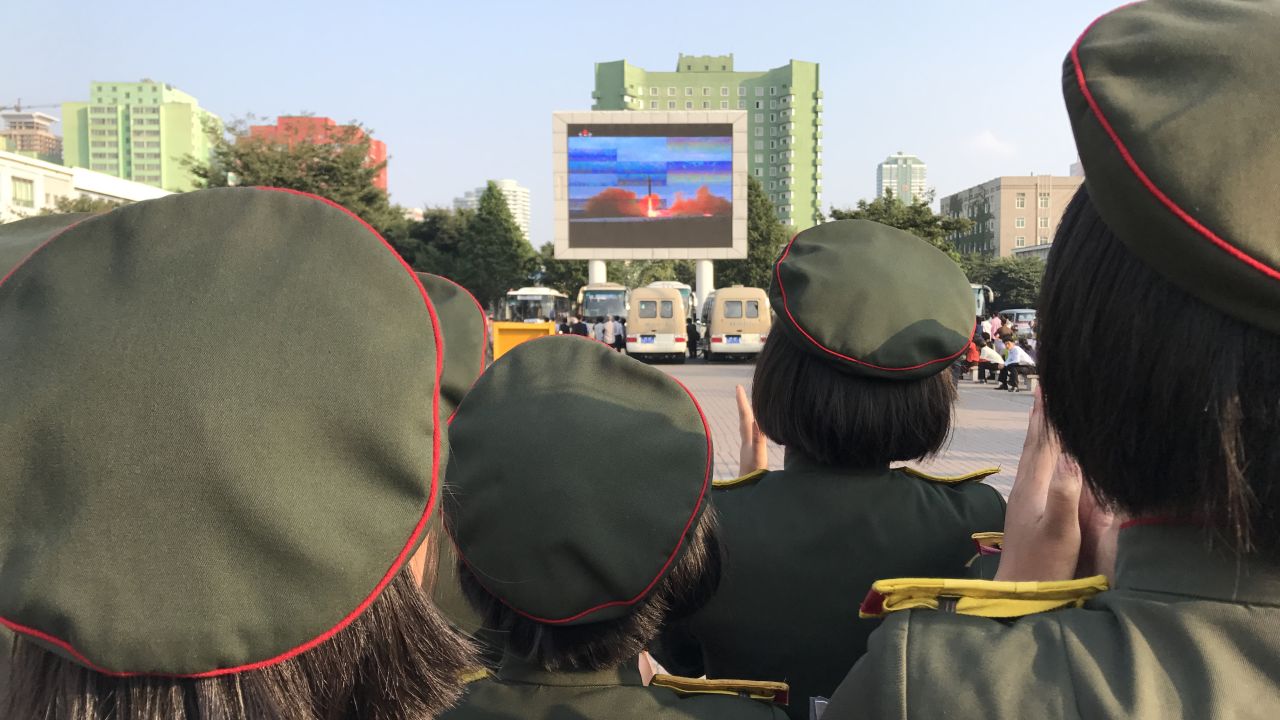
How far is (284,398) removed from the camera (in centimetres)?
77

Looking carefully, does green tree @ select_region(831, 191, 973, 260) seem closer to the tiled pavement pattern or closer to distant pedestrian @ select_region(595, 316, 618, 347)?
distant pedestrian @ select_region(595, 316, 618, 347)

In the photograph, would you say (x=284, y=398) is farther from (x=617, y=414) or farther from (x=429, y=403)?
(x=617, y=414)

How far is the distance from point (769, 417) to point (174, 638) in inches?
55.3

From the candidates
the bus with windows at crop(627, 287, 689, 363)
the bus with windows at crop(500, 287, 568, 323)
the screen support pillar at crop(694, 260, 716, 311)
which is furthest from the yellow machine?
the bus with windows at crop(500, 287, 568, 323)

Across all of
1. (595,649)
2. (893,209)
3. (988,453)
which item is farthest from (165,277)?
(893,209)

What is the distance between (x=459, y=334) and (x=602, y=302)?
28.2 metres

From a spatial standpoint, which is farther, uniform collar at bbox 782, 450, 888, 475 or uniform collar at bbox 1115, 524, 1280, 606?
uniform collar at bbox 782, 450, 888, 475

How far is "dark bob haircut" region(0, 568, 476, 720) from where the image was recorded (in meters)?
0.79

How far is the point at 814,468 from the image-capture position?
1954 millimetres

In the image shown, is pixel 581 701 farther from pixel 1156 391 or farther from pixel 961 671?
pixel 1156 391

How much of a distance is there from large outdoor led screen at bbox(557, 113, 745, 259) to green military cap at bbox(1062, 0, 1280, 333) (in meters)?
33.7

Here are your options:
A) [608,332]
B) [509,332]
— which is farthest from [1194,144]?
[608,332]

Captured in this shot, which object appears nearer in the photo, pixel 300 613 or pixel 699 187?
pixel 300 613

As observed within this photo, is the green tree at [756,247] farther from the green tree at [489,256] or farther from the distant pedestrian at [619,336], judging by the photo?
the distant pedestrian at [619,336]
